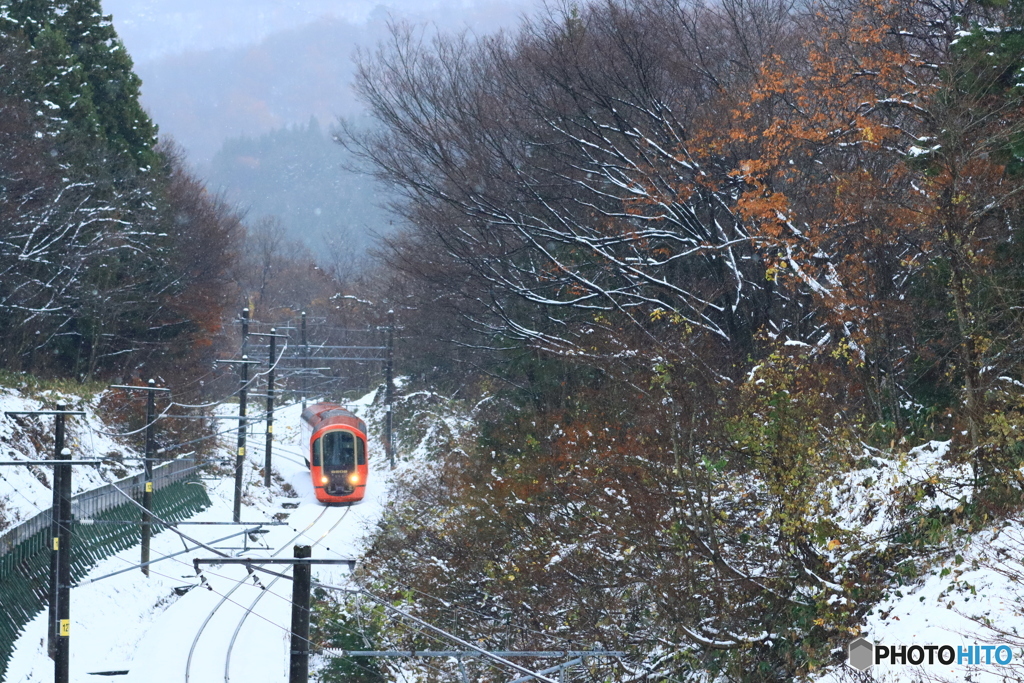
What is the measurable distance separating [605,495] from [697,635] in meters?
4.14

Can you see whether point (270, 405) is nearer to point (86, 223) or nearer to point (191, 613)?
point (86, 223)

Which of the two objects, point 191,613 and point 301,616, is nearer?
point 301,616

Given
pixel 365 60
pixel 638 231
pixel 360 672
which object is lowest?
pixel 360 672

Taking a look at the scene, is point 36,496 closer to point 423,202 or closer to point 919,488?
point 423,202

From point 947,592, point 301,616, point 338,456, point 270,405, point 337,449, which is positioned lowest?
point 301,616

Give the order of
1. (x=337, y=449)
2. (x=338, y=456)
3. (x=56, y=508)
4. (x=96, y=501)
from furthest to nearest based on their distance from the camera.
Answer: (x=338, y=456) → (x=337, y=449) → (x=96, y=501) → (x=56, y=508)

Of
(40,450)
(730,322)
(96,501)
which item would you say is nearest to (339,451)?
(40,450)

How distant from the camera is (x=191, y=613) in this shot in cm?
2445

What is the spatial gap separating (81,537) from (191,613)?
10.3 feet

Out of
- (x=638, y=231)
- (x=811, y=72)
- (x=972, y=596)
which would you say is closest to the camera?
(x=972, y=596)

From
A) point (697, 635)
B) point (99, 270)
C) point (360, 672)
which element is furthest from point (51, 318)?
point (697, 635)

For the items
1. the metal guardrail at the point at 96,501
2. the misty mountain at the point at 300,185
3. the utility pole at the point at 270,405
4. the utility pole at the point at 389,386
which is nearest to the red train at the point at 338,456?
the utility pole at the point at 270,405

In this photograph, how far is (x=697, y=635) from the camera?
1203cm

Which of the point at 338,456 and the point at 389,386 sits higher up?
the point at 389,386
